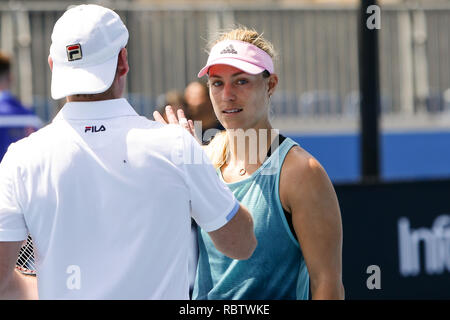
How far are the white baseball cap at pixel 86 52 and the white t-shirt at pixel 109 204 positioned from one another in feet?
0.37

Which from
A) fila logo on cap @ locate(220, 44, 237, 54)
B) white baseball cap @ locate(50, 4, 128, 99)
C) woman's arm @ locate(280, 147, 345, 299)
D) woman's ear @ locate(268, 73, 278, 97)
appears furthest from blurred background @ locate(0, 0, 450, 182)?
white baseball cap @ locate(50, 4, 128, 99)

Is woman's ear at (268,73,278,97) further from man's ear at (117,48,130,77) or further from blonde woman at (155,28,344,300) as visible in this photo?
man's ear at (117,48,130,77)

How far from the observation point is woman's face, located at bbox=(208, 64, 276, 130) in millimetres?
2910

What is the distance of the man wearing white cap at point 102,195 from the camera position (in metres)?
2.19

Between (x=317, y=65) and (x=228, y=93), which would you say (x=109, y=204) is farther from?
(x=317, y=65)

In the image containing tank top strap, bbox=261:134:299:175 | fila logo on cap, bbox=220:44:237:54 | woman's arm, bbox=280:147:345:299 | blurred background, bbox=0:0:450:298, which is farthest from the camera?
blurred background, bbox=0:0:450:298

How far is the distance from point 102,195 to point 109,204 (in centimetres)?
3

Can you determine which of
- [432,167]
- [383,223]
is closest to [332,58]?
[432,167]

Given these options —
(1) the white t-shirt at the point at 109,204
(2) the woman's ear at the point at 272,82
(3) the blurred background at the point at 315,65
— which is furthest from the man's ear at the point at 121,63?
(3) the blurred background at the point at 315,65

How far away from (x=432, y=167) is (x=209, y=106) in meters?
3.23

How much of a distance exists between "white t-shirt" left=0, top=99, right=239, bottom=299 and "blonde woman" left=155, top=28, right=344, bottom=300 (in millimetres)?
301

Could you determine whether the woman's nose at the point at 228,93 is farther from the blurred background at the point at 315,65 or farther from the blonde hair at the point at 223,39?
the blurred background at the point at 315,65

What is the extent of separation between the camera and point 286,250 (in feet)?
9.09
